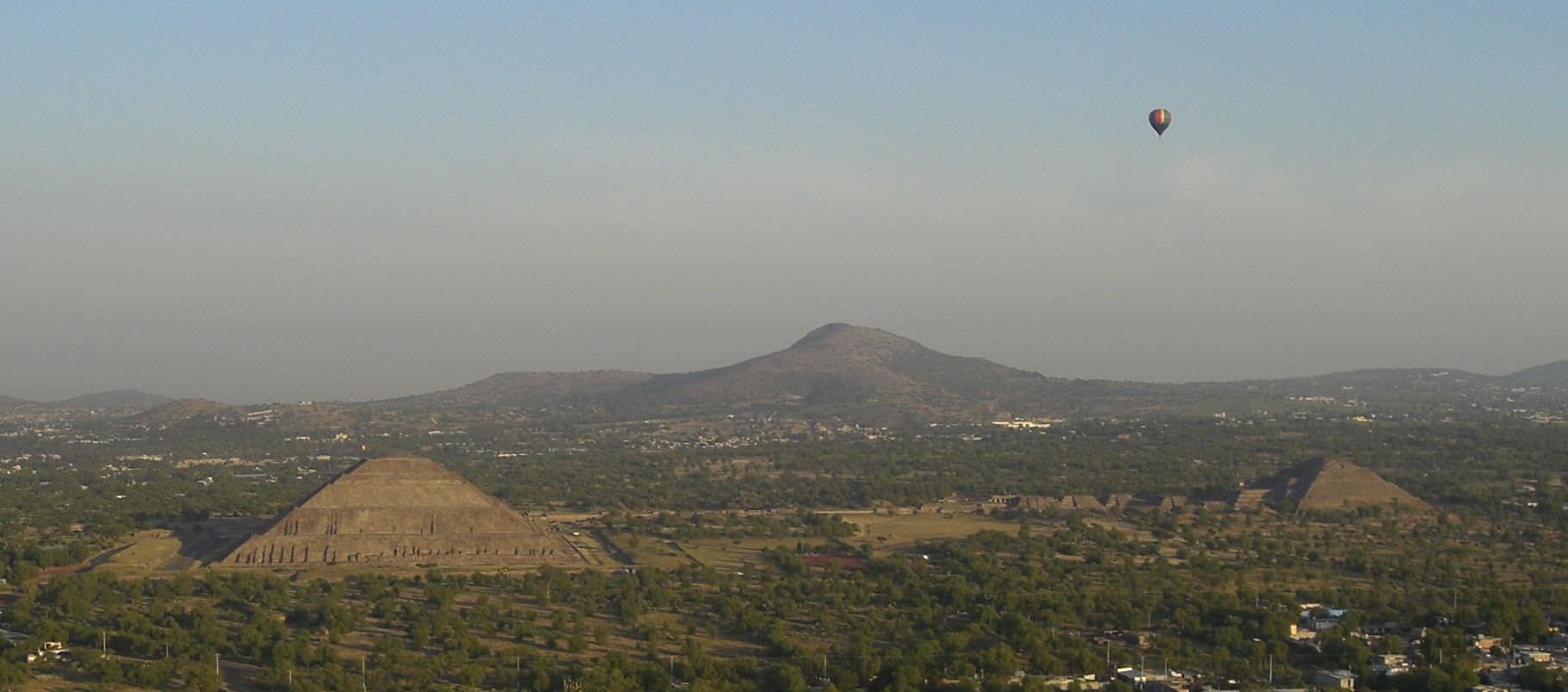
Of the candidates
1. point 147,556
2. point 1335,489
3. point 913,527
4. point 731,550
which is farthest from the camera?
point 1335,489

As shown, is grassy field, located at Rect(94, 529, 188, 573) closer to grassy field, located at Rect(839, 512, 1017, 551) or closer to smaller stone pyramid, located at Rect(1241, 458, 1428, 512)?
grassy field, located at Rect(839, 512, 1017, 551)

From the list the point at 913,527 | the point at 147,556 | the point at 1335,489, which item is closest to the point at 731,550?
the point at 913,527

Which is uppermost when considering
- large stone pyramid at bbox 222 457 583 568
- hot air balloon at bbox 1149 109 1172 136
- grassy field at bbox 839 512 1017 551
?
hot air balloon at bbox 1149 109 1172 136

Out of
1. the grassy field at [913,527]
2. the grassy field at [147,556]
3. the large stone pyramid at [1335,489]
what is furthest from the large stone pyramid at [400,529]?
the large stone pyramid at [1335,489]

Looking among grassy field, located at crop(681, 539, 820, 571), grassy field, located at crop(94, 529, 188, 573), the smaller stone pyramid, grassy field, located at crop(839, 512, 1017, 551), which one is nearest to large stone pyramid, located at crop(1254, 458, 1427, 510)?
the smaller stone pyramid

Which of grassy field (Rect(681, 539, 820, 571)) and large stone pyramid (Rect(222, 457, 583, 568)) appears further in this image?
grassy field (Rect(681, 539, 820, 571))

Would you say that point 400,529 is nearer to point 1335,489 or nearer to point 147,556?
point 147,556
